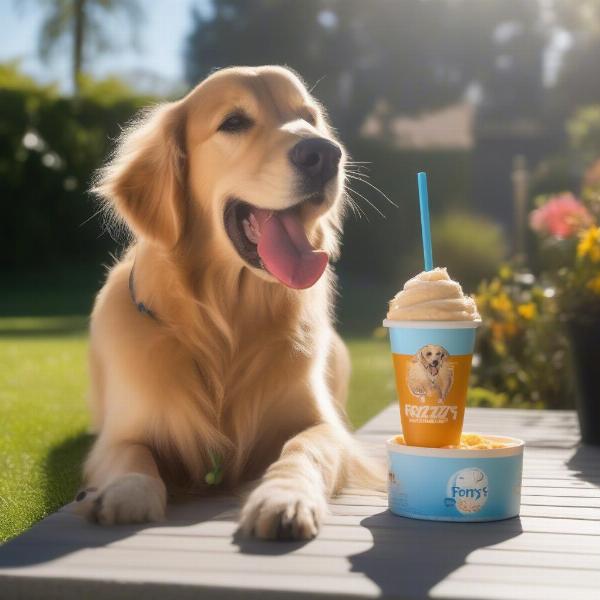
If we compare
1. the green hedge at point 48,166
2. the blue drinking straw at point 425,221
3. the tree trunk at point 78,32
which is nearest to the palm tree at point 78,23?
the tree trunk at point 78,32

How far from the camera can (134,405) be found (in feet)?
9.19

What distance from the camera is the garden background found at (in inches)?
200

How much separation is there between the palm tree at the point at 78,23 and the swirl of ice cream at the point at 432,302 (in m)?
21.0

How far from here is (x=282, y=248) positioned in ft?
9.25

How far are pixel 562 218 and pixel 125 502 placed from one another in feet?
12.7

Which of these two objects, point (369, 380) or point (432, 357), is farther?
point (369, 380)

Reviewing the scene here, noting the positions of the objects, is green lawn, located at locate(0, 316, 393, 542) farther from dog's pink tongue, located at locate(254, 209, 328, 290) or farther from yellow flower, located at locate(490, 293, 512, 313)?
dog's pink tongue, located at locate(254, 209, 328, 290)

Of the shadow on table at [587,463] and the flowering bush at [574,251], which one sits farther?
the flowering bush at [574,251]

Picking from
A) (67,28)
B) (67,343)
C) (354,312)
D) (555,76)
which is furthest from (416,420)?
(555,76)

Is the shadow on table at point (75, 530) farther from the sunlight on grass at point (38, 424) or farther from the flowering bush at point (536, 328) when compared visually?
the flowering bush at point (536, 328)

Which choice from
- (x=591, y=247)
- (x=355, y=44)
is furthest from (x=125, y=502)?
(x=355, y=44)

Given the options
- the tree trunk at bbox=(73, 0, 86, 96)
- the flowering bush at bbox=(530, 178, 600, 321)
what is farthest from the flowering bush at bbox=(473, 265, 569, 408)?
the tree trunk at bbox=(73, 0, 86, 96)

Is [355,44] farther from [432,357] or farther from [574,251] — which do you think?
[432,357]

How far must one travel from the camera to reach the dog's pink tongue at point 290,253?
280 cm
